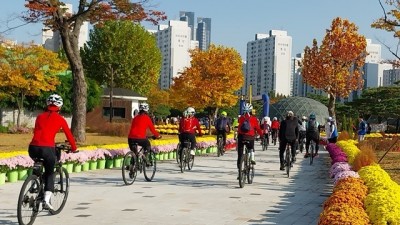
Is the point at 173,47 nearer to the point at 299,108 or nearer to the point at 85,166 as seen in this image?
the point at 299,108

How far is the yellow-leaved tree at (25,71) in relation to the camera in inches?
1674

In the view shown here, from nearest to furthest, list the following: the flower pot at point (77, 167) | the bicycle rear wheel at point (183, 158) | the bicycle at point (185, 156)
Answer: the flower pot at point (77, 167)
the bicycle rear wheel at point (183, 158)
the bicycle at point (185, 156)

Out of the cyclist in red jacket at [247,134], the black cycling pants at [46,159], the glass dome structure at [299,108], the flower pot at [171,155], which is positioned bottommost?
the flower pot at [171,155]

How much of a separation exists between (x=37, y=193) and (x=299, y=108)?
70633 mm

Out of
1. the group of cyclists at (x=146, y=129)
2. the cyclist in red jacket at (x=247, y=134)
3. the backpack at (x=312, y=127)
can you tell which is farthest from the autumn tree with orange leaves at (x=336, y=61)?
the cyclist in red jacket at (x=247, y=134)

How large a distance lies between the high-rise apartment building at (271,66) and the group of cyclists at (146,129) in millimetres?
152473

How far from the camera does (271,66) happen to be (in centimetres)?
17962

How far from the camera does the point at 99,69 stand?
214 ft

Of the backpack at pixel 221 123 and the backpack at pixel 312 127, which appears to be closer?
the backpack at pixel 312 127

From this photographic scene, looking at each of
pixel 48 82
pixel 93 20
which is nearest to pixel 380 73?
pixel 48 82

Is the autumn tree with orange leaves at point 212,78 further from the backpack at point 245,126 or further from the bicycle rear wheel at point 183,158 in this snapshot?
the backpack at point 245,126

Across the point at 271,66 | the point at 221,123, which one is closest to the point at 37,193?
the point at 221,123

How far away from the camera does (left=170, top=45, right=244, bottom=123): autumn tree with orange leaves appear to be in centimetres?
5434

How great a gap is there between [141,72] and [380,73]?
129547mm
